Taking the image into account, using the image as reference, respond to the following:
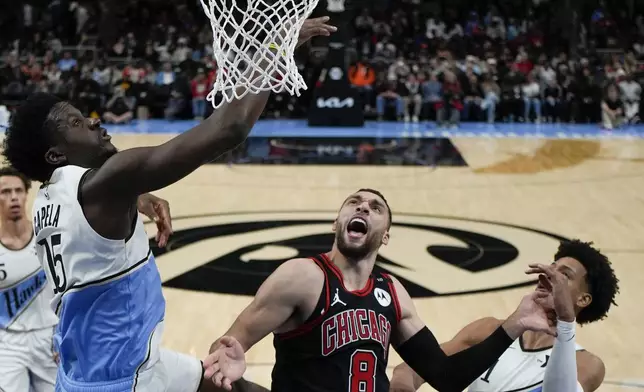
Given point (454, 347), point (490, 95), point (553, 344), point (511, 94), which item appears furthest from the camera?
point (511, 94)

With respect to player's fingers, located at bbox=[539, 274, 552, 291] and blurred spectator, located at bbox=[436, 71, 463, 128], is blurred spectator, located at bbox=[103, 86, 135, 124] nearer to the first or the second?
blurred spectator, located at bbox=[436, 71, 463, 128]

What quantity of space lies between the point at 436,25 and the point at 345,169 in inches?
463

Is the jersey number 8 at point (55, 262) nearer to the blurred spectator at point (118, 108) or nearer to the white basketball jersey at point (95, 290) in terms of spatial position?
the white basketball jersey at point (95, 290)

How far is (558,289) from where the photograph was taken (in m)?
3.44

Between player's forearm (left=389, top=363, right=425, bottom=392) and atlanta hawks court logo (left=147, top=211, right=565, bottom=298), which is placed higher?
player's forearm (left=389, top=363, right=425, bottom=392)

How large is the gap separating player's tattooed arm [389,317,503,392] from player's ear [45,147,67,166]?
1.93 meters

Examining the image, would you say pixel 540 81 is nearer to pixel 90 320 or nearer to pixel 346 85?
pixel 346 85

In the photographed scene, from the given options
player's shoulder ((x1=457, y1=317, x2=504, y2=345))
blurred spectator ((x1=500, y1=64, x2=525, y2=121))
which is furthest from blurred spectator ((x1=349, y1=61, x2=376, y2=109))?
player's shoulder ((x1=457, y1=317, x2=504, y2=345))

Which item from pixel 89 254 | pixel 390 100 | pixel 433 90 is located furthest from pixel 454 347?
pixel 390 100

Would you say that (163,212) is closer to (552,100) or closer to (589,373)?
(589,373)

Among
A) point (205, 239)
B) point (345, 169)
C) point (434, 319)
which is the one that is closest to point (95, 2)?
point (345, 169)

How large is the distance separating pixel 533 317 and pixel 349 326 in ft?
2.46

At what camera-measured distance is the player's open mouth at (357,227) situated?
3.70 meters

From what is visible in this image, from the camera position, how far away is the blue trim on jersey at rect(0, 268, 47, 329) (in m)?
4.60
